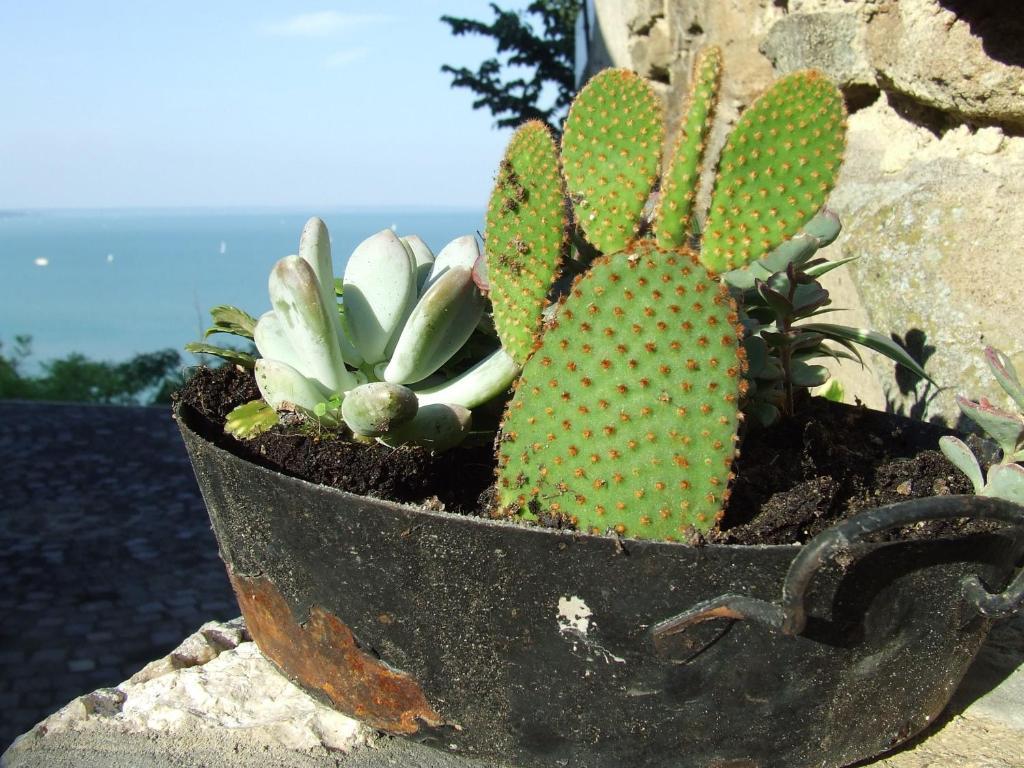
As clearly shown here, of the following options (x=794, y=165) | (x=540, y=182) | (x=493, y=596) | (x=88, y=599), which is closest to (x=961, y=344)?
(x=794, y=165)

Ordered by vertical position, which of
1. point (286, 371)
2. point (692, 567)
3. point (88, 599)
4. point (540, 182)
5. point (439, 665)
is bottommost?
point (88, 599)

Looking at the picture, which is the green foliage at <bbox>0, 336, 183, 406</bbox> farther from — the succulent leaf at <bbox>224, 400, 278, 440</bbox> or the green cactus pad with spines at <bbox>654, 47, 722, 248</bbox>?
the green cactus pad with spines at <bbox>654, 47, 722, 248</bbox>

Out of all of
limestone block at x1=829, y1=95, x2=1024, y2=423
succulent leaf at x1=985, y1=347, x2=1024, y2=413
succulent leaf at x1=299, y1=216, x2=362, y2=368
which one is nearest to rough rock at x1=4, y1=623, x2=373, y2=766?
succulent leaf at x1=299, y1=216, x2=362, y2=368

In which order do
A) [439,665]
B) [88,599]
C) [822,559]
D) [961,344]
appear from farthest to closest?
1. [88,599]
2. [961,344]
3. [439,665]
4. [822,559]

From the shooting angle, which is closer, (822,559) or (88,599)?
(822,559)

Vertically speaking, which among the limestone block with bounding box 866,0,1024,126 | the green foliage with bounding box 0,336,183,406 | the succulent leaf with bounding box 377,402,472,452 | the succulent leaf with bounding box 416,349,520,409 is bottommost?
the green foliage with bounding box 0,336,183,406

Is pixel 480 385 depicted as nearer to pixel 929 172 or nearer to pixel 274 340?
pixel 274 340

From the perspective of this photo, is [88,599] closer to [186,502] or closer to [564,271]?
[186,502]
